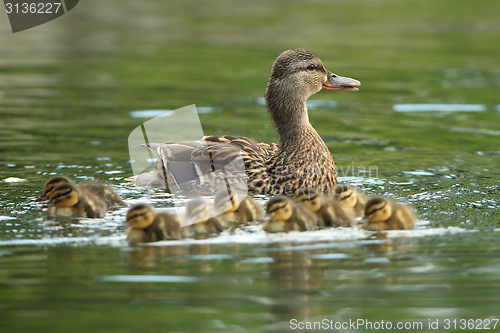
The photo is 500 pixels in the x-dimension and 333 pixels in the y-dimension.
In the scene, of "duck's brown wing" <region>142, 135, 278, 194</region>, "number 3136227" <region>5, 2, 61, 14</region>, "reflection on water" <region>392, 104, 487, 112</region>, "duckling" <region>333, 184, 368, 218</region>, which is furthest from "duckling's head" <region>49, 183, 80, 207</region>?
"number 3136227" <region>5, 2, 61, 14</region>

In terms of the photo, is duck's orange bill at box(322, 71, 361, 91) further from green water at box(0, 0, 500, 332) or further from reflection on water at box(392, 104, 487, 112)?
reflection on water at box(392, 104, 487, 112)

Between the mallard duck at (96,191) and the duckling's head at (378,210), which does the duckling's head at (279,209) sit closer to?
the duckling's head at (378,210)

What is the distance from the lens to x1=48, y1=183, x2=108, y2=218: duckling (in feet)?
15.1

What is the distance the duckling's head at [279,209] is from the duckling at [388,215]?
1.69ft

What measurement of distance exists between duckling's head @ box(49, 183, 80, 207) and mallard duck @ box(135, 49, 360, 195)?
118cm

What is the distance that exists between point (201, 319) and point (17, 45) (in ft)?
38.4

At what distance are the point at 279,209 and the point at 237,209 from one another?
0.43 m

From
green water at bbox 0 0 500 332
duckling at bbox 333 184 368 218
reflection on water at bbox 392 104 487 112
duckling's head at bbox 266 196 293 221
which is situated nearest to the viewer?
green water at bbox 0 0 500 332

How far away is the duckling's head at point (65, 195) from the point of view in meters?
4.59

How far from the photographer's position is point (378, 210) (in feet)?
14.5

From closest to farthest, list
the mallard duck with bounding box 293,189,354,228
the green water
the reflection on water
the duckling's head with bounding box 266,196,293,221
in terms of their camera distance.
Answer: the green water, the duckling's head with bounding box 266,196,293,221, the mallard duck with bounding box 293,189,354,228, the reflection on water

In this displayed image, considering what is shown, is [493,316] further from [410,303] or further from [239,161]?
[239,161]

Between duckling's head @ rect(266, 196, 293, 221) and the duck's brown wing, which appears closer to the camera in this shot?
duckling's head @ rect(266, 196, 293, 221)

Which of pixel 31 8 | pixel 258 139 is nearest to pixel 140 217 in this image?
pixel 258 139
